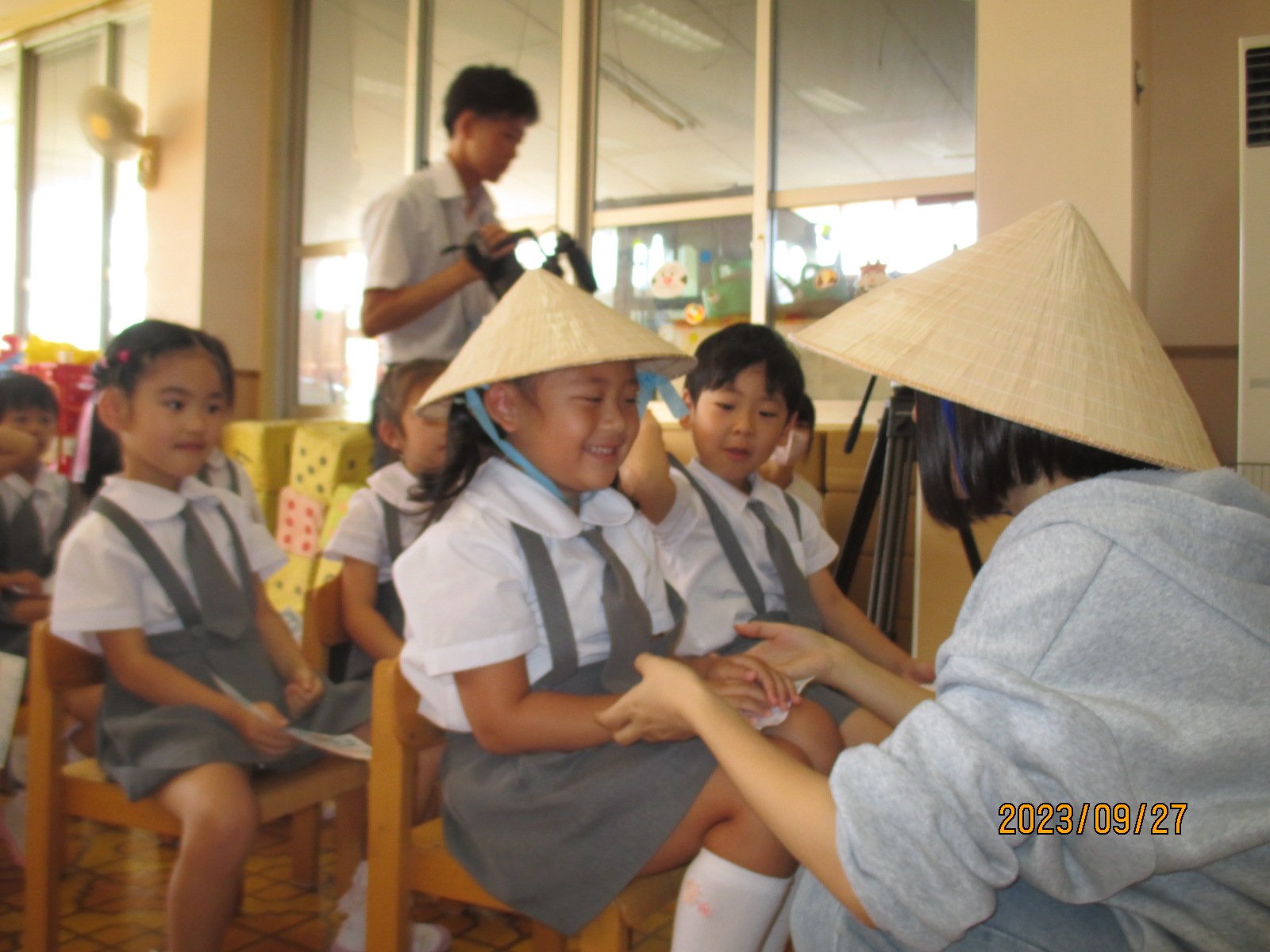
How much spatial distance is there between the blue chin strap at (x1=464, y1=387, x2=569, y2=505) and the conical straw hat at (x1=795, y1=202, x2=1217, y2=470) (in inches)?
18.3

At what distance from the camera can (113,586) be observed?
128cm

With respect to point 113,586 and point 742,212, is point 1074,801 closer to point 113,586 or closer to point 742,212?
point 113,586

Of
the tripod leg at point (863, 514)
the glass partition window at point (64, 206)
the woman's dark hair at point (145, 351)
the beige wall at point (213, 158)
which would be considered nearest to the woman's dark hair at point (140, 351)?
the woman's dark hair at point (145, 351)

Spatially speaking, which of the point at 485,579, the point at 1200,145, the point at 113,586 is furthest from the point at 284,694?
the point at 1200,145

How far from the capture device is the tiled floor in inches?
55.2

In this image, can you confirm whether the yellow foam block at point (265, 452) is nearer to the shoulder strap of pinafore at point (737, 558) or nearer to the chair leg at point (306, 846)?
the chair leg at point (306, 846)

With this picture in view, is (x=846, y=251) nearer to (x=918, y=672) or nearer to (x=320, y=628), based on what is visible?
(x=918, y=672)

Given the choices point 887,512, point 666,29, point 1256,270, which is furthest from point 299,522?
point 1256,270

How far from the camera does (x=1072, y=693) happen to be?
58 centimetres

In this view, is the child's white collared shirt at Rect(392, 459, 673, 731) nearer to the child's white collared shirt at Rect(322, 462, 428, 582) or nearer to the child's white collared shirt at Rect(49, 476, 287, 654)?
the child's white collared shirt at Rect(49, 476, 287, 654)

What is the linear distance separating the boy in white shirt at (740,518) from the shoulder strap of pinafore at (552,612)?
0.33 meters

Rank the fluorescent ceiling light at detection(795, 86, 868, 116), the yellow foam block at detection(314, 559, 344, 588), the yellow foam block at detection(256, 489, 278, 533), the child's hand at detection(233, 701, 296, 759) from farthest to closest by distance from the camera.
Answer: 1. the yellow foam block at detection(256, 489, 278, 533)
2. the fluorescent ceiling light at detection(795, 86, 868, 116)
3. the yellow foam block at detection(314, 559, 344, 588)
4. the child's hand at detection(233, 701, 296, 759)

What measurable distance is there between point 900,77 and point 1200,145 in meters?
1.04
